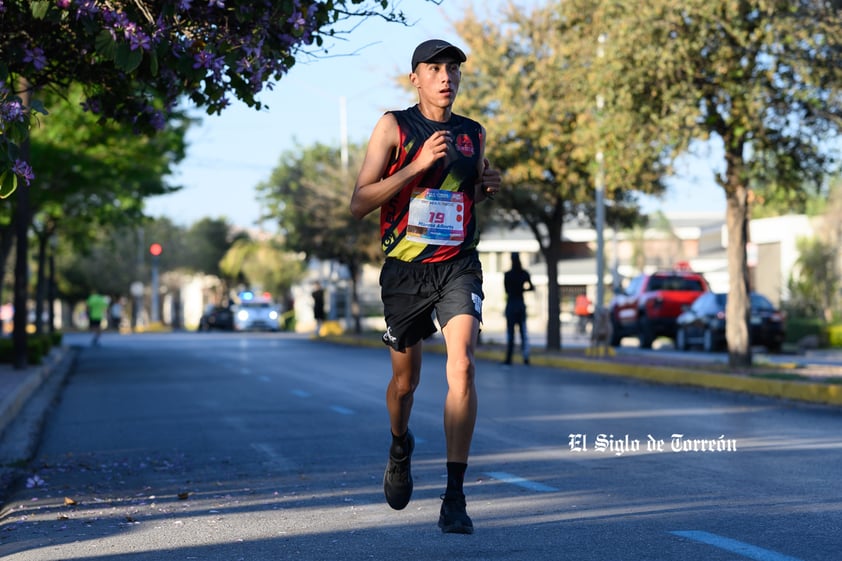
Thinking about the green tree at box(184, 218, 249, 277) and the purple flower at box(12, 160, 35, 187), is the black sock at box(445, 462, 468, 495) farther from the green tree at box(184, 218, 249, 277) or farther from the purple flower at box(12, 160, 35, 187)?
the green tree at box(184, 218, 249, 277)

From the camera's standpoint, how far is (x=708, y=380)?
1867 centimetres

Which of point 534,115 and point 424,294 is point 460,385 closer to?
point 424,294

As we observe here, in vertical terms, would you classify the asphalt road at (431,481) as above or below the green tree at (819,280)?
below

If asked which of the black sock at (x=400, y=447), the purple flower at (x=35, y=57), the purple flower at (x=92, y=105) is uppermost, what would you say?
the purple flower at (x=35, y=57)

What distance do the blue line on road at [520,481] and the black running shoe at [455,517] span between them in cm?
182

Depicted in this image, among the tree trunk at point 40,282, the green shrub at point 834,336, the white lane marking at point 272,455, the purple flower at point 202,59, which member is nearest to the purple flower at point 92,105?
the purple flower at point 202,59

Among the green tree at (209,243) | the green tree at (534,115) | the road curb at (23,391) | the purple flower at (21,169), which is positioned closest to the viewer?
the purple flower at (21,169)

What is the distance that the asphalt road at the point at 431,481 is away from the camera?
6367 millimetres

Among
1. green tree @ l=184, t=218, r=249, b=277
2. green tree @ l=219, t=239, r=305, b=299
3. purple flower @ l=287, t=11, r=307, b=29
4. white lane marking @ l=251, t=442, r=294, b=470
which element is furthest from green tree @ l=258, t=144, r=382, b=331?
Answer: green tree @ l=184, t=218, r=249, b=277

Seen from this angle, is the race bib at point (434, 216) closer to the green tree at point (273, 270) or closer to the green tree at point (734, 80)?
the green tree at point (734, 80)

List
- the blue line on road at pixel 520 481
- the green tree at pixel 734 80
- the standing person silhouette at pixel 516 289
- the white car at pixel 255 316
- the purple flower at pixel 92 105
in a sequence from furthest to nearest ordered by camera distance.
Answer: the white car at pixel 255 316, the standing person silhouette at pixel 516 289, the green tree at pixel 734 80, the purple flower at pixel 92 105, the blue line on road at pixel 520 481

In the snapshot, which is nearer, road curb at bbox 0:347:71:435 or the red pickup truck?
road curb at bbox 0:347:71:435

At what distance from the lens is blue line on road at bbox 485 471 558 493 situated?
8.20 meters

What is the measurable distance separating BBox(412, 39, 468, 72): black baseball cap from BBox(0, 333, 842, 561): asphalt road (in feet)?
7.13
